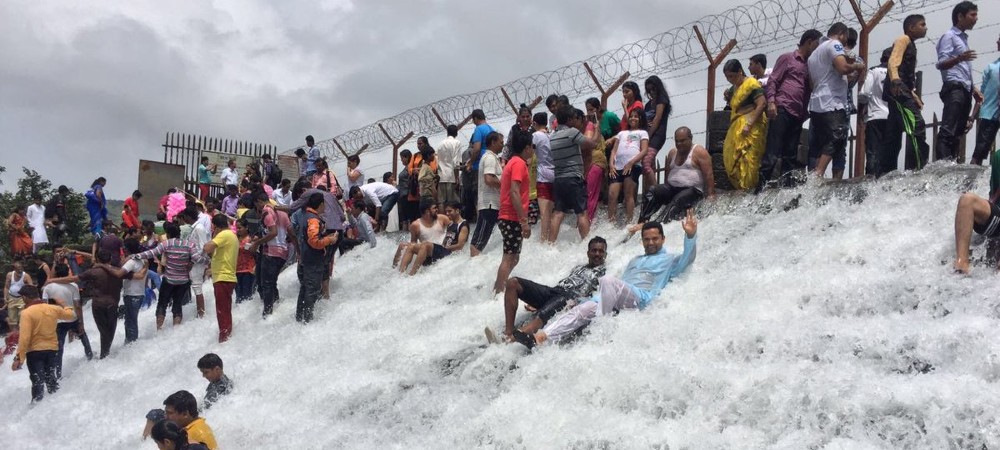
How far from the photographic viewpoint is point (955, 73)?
8.33m

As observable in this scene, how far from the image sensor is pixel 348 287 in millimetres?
12141

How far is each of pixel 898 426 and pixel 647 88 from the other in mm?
6786

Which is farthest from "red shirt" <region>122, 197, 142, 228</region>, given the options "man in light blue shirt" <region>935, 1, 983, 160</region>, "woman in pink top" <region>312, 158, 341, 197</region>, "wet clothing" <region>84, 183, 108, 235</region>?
"man in light blue shirt" <region>935, 1, 983, 160</region>

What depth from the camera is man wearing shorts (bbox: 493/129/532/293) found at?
9.23m

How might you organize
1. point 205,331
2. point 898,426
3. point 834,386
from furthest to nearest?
point 205,331 < point 834,386 < point 898,426

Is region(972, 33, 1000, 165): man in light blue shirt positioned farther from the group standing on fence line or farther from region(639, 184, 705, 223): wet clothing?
region(639, 184, 705, 223): wet clothing

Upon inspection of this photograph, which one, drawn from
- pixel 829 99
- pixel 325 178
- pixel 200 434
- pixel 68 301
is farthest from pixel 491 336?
pixel 325 178

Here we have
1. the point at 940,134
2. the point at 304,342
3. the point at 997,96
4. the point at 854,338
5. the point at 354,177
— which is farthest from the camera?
the point at 354,177

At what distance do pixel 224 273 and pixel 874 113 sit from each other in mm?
8072

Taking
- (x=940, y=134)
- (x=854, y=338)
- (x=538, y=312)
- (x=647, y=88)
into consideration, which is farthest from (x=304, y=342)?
(x=940, y=134)

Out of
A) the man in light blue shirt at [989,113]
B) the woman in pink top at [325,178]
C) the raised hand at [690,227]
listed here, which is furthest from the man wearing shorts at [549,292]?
the woman in pink top at [325,178]

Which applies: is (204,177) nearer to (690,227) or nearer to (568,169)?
(568,169)

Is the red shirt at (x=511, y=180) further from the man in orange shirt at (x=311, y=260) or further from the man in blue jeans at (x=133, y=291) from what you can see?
the man in blue jeans at (x=133, y=291)

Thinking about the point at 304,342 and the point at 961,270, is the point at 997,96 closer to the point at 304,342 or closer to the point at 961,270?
the point at 961,270
